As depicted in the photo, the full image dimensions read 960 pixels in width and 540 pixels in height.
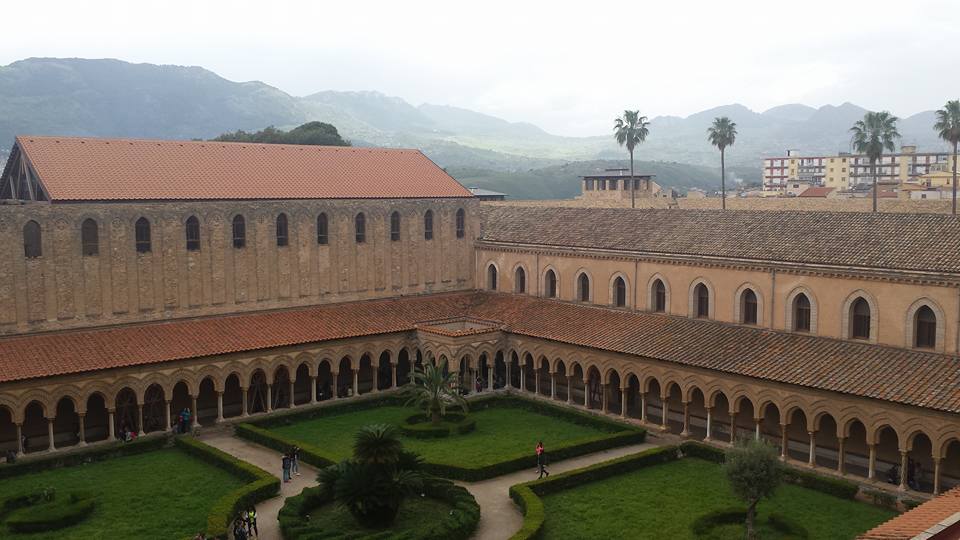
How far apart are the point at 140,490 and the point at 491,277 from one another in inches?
1063

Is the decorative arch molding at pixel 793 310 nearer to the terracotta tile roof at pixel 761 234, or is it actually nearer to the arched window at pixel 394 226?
the terracotta tile roof at pixel 761 234

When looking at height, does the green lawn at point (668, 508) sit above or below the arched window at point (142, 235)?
below

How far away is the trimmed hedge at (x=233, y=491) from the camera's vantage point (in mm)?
26250

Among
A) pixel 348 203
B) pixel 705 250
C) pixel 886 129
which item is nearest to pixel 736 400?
pixel 705 250

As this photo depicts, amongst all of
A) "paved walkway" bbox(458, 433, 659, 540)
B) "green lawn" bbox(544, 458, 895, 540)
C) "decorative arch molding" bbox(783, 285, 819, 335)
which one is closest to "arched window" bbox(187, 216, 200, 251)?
"paved walkway" bbox(458, 433, 659, 540)

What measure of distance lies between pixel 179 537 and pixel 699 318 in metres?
25.3

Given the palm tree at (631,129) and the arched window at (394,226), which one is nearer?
the arched window at (394,226)

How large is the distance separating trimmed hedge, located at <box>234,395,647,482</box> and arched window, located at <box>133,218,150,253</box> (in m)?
9.92

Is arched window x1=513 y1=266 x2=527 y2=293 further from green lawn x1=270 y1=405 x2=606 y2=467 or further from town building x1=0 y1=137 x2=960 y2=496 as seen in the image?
green lawn x1=270 y1=405 x2=606 y2=467

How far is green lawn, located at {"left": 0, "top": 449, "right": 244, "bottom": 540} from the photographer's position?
88.0 ft

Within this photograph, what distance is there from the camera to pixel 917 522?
20.8m

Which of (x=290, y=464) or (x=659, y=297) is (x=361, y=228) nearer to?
(x=659, y=297)

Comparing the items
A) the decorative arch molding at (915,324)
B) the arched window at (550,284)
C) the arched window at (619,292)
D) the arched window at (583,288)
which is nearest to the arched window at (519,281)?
the arched window at (550,284)

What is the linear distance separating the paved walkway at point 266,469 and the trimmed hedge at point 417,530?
825mm
